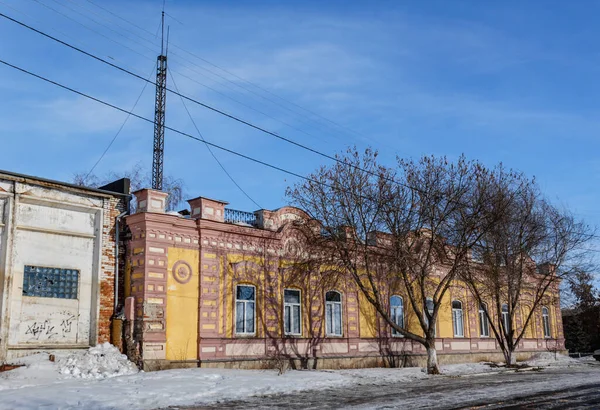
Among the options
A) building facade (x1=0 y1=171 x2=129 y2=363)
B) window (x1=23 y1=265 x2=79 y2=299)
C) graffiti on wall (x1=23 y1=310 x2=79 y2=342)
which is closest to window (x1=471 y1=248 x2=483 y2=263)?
building facade (x1=0 y1=171 x2=129 y2=363)

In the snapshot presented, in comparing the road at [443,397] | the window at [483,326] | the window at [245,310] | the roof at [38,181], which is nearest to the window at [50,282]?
the roof at [38,181]

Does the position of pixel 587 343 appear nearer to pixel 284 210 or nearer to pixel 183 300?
pixel 284 210

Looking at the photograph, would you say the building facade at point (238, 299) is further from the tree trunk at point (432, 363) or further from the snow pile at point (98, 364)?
the tree trunk at point (432, 363)

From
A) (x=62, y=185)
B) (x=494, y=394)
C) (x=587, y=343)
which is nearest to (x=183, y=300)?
(x=62, y=185)

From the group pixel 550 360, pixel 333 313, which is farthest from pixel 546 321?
pixel 333 313

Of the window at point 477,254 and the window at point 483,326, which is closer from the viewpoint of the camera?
the window at point 477,254

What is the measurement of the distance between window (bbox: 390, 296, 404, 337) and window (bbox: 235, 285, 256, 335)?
8219mm

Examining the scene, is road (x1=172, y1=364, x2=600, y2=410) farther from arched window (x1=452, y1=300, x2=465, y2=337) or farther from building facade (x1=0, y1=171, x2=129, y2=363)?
arched window (x1=452, y1=300, x2=465, y2=337)

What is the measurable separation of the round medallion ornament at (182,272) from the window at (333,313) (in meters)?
6.95

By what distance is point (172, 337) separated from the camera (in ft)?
64.7

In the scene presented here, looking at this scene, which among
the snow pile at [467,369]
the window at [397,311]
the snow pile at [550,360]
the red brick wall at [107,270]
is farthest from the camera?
the snow pile at [550,360]

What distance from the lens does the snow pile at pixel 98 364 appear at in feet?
56.4

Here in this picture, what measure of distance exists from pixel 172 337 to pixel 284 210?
6.93 m

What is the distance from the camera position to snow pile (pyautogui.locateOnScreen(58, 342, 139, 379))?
17.2m
